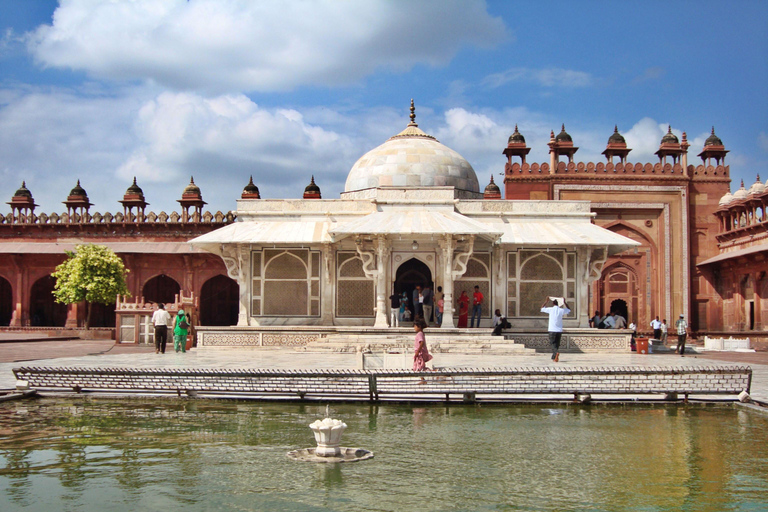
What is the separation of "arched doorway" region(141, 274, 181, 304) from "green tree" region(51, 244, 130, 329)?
380cm

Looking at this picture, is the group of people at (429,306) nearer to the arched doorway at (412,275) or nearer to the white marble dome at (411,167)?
the arched doorway at (412,275)

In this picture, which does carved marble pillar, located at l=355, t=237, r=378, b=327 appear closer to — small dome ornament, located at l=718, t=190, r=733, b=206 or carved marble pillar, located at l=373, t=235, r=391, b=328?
carved marble pillar, located at l=373, t=235, r=391, b=328

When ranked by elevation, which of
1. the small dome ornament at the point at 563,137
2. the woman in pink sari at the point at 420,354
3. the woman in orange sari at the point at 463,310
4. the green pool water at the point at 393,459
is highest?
the small dome ornament at the point at 563,137

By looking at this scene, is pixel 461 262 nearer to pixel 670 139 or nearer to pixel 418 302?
pixel 418 302

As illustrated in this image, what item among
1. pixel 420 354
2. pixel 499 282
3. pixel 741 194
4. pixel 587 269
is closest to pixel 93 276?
pixel 499 282

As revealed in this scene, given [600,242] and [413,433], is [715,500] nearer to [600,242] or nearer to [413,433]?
[413,433]

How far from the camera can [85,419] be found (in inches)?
297

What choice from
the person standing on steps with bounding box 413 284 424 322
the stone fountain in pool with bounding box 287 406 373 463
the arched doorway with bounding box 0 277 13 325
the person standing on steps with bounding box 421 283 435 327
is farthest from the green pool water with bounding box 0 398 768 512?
the arched doorway with bounding box 0 277 13 325

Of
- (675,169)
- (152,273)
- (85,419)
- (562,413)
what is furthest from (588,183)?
→ (85,419)

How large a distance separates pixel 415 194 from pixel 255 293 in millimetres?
4730

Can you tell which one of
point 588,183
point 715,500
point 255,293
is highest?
point 588,183

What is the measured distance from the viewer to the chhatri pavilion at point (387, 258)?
59.9 ft

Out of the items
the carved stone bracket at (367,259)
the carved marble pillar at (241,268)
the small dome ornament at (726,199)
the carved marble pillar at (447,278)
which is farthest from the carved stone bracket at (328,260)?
the small dome ornament at (726,199)

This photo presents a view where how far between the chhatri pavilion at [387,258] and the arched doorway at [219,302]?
10162 mm
